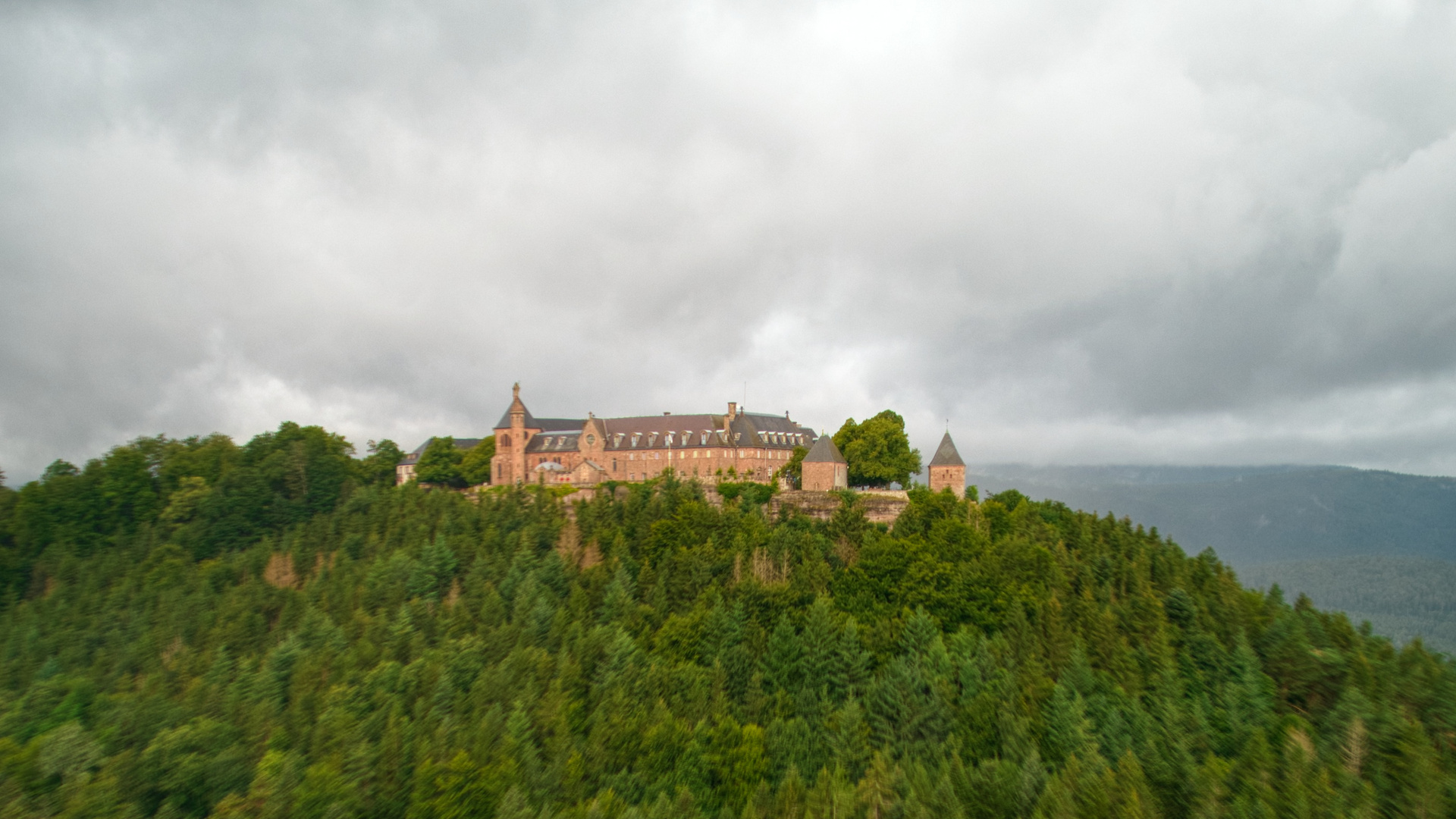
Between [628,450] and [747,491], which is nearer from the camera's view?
[747,491]

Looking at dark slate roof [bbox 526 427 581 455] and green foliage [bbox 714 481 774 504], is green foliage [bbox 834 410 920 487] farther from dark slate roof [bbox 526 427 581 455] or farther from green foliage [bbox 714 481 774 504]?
dark slate roof [bbox 526 427 581 455]

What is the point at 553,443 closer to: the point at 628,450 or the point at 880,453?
the point at 628,450

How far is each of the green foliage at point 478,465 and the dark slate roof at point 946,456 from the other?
2055 inches

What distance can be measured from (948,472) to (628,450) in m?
38.3

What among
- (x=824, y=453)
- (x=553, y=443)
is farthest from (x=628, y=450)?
(x=824, y=453)

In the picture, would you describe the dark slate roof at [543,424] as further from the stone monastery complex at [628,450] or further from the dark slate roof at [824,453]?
the dark slate roof at [824,453]

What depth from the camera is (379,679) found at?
57.4 metres

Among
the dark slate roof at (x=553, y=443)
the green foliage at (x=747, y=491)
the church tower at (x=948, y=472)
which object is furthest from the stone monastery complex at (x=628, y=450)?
the church tower at (x=948, y=472)

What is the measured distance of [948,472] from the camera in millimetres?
76438

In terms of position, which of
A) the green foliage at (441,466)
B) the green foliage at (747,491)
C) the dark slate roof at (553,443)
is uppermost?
the dark slate roof at (553,443)

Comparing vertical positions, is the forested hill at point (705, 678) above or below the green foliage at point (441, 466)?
below

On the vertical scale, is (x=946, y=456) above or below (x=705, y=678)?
above

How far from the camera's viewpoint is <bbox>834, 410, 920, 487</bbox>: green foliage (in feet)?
259

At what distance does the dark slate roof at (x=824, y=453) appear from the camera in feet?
249
